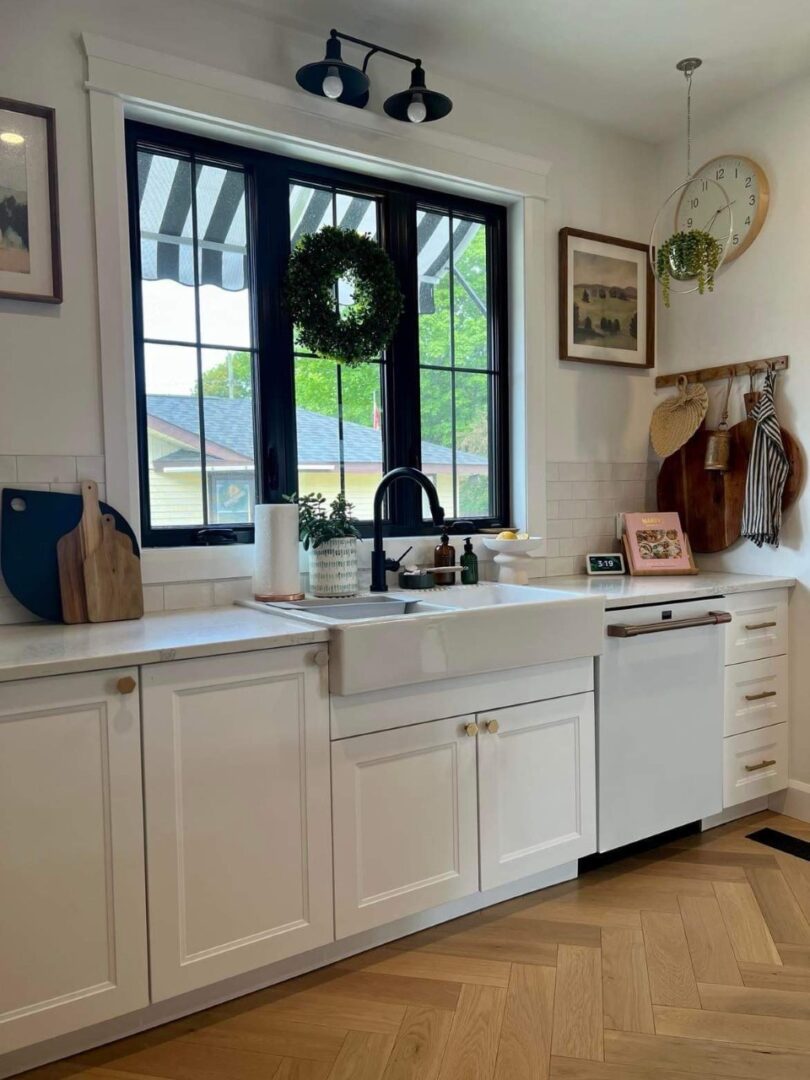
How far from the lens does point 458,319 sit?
2992mm

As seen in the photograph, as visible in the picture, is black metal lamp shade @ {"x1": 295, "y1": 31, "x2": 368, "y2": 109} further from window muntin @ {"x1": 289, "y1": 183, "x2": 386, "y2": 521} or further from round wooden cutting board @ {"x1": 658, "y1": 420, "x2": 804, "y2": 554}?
round wooden cutting board @ {"x1": 658, "y1": 420, "x2": 804, "y2": 554}

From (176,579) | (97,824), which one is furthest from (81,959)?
(176,579)

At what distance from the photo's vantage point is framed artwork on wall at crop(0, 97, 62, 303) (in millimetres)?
2029

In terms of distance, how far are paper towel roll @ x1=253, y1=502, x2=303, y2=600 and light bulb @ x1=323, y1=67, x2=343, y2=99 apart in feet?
4.01

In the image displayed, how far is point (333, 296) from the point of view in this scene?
8.38 feet

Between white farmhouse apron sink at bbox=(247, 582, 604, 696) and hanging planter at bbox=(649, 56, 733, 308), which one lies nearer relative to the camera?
white farmhouse apron sink at bbox=(247, 582, 604, 696)

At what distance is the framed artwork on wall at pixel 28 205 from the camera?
2.03 m

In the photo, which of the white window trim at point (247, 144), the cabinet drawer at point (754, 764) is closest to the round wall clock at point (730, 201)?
the white window trim at point (247, 144)

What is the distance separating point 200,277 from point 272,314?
248 millimetres

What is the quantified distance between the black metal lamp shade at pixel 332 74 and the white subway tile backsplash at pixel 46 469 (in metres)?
1.32

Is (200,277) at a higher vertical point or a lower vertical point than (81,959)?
higher

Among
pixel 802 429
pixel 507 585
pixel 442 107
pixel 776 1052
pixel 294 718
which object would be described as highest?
pixel 442 107

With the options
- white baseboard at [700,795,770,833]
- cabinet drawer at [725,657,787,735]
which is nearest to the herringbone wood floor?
white baseboard at [700,795,770,833]

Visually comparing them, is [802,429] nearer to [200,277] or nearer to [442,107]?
[442,107]
